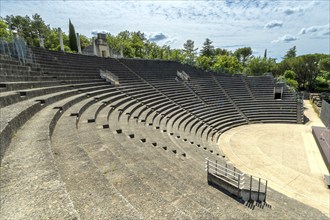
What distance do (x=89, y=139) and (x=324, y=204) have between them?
961 cm

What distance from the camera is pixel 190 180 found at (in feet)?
16.6

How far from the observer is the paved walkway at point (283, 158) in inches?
333

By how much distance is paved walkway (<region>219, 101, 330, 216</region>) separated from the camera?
8.47 metres

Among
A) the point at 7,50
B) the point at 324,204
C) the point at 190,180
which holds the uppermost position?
the point at 7,50

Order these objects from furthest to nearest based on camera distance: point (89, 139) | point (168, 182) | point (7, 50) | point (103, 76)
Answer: point (103, 76) < point (7, 50) < point (89, 139) < point (168, 182)

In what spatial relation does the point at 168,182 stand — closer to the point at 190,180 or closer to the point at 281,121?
the point at 190,180

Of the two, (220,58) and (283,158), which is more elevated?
(220,58)

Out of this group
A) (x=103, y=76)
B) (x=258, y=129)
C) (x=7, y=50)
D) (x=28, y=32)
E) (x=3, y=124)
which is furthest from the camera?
(x=28, y=32)

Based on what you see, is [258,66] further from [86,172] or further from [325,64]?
[86,172]

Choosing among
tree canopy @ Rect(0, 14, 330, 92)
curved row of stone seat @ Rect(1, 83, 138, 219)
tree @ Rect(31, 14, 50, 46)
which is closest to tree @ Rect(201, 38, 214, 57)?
tree canopy @ Rect(0, 14, 330, 92)

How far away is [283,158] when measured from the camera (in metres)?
11.8

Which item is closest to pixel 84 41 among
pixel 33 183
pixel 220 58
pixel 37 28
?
pixel 37 28

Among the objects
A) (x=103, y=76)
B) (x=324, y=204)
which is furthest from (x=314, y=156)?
(x=103, y=76)

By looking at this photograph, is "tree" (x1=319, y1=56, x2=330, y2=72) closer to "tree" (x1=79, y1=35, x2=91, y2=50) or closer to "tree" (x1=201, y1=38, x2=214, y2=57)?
"tree" (x1=201, y1=38, x2=214, y2=57)
